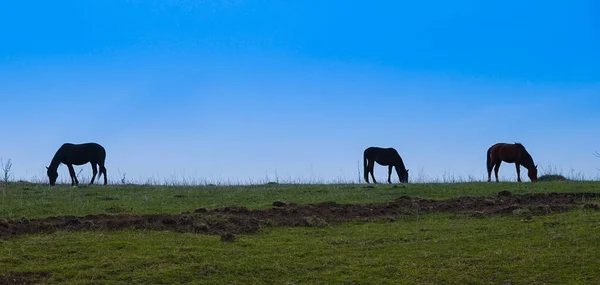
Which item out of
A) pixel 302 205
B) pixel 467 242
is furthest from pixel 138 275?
pixel 302 205

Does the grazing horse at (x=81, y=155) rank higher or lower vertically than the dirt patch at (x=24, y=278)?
higher

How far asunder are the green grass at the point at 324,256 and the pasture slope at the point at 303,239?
2cm

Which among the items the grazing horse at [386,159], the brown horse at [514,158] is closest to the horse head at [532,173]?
the brown horse at [514,158]

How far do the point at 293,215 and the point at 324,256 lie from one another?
4408 millimetres

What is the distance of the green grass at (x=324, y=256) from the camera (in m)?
11.3

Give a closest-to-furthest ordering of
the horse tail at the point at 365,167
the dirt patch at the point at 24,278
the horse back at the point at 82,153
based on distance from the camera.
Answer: the dirt patch at the point at 24,278, the horse back at the point at 82,153, the horse tail at the point at 365,167

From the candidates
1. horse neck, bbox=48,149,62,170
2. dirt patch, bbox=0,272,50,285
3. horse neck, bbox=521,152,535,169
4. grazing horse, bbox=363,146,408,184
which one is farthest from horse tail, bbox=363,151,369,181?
dirt patch, bbox=0,272,50,285

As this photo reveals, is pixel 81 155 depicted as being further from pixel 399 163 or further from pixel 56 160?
pixel 399 163

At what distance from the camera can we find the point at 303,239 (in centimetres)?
1414

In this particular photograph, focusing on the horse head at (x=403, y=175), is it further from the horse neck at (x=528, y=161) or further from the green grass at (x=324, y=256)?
the green grass at (x=324, y=256)

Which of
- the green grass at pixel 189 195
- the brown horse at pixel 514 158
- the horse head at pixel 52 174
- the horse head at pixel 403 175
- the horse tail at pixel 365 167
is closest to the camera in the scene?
the green grass at pixel 189 195

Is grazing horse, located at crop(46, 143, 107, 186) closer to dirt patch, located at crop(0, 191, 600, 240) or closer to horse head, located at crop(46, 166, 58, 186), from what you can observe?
horse head, located at crop(46, 166, 58, 186)

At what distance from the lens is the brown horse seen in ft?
101

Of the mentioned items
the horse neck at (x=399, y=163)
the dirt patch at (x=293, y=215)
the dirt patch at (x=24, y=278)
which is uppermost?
the horse neck at (x=399, y=163)
